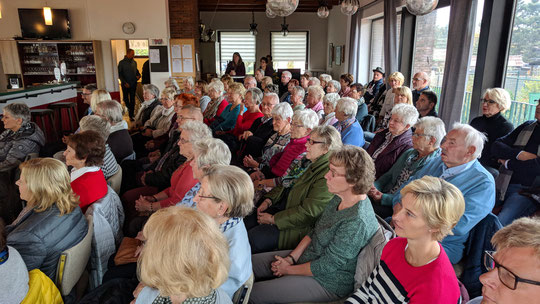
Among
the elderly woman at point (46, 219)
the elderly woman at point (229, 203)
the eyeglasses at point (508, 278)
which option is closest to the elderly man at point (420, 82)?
the elderly woman at point (229, 203)

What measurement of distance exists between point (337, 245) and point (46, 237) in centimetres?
146

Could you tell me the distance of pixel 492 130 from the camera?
349cm

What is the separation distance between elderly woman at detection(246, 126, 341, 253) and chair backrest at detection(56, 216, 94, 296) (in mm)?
989

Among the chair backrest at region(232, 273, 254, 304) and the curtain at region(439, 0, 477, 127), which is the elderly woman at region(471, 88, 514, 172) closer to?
the curtain at region(439, 0, 477, 127)

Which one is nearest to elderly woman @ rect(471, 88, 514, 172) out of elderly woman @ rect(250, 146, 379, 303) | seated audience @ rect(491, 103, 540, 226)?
seated audience @ rect(491, 103, 540, 226)

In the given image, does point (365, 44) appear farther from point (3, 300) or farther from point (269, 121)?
point (3, 300)

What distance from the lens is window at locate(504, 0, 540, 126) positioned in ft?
13.1

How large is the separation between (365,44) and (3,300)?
10.3 meters

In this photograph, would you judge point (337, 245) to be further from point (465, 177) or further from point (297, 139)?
point (297, 139)

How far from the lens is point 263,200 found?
2.97 m

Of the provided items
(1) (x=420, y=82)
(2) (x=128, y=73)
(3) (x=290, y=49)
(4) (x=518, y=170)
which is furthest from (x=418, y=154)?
(3) (x=290, y=49)

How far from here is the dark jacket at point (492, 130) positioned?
341cm

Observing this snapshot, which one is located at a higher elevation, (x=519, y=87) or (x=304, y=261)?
(x=519, y=87)

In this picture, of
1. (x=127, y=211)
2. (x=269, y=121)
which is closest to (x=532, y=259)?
(x=127, y=211)
